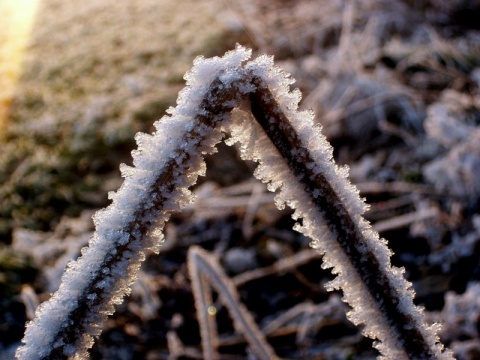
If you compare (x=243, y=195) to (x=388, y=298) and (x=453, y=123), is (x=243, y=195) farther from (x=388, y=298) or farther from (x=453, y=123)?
(x=388, y=298)

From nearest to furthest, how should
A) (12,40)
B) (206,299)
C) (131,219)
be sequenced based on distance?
(131,219), (206,299), (12,40)

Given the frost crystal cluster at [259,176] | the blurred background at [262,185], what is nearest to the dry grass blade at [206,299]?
the blurred background at [262,185]

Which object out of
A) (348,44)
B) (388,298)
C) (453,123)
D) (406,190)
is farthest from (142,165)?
(348,44)

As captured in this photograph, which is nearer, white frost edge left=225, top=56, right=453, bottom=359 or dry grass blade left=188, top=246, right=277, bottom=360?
white frost edge left=225, top=56, right=453, bottom=359

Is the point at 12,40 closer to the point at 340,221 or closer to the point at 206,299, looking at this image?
the point at 206,299

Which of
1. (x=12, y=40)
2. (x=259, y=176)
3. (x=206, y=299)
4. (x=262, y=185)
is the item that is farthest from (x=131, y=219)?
(x=12, y=40)

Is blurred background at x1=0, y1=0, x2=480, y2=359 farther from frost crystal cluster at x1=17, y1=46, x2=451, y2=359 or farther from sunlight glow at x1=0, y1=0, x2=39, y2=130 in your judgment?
frost crystal cluster at x1=17, y1=46, x2=451, y2=359

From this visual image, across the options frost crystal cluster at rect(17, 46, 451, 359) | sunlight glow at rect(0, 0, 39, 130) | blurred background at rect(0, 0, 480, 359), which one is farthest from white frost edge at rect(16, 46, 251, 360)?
sunlight glow at rect(0, 0, 39, 130)
